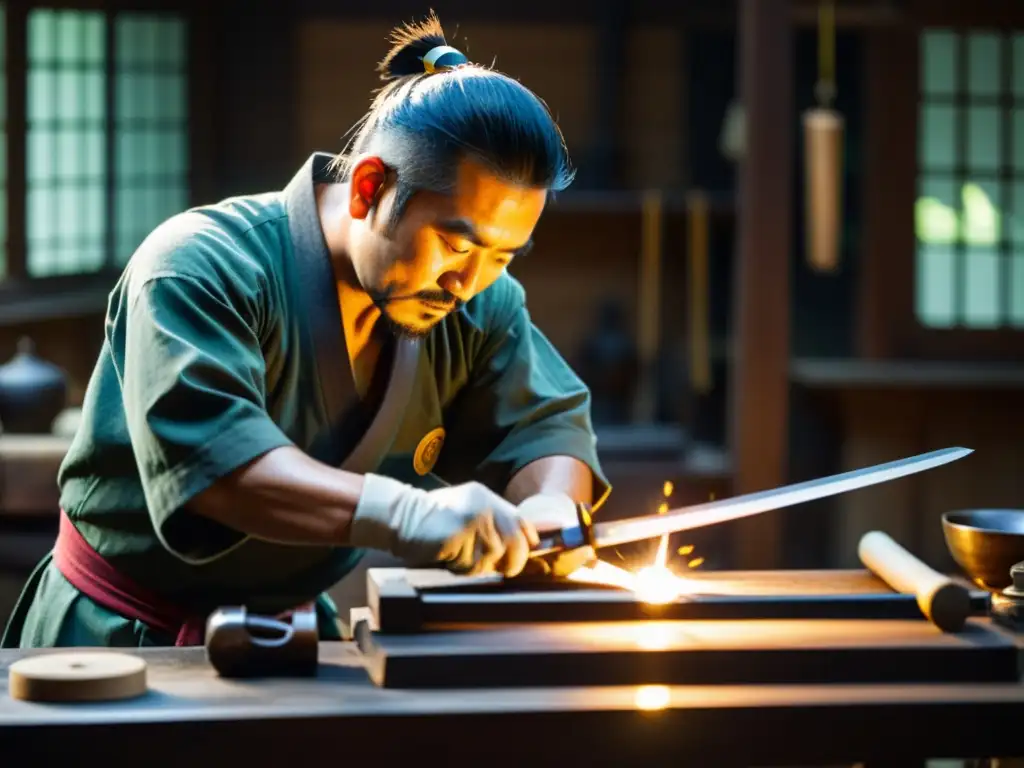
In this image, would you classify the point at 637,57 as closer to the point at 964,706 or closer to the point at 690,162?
the point at 690,162

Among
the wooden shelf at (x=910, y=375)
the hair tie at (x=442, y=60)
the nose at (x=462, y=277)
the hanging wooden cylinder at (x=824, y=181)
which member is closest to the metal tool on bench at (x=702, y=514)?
the nose at (x=462, y=277)

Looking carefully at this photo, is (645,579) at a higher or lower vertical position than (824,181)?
lower

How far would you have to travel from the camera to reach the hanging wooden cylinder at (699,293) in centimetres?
843

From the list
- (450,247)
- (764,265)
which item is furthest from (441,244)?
(764,265)

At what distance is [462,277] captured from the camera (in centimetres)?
265

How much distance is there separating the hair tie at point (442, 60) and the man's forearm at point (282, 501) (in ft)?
2.49

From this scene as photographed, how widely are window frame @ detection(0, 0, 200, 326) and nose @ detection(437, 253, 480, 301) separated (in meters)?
5.53

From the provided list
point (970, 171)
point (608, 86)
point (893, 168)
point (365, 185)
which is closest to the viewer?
point (365, 185)

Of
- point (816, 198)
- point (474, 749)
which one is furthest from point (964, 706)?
point (816, 198)

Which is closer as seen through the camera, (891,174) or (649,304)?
(891,174)

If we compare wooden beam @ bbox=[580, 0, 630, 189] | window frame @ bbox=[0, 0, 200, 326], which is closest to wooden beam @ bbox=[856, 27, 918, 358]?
wooden beam @ bbox=[580, 0, 630, 189]

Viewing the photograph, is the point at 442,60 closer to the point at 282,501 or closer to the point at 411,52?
the point at 411,52

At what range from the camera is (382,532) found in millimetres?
2414

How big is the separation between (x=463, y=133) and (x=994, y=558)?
1.26 m
